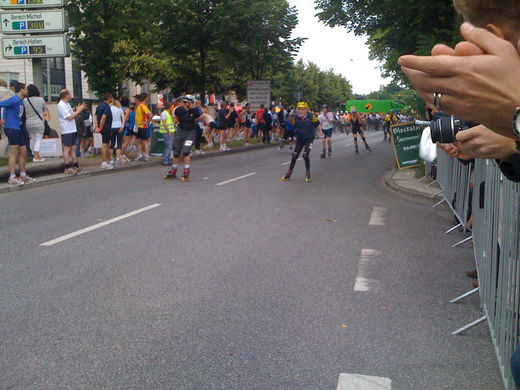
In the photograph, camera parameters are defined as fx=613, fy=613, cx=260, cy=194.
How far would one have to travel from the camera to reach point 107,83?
2397 centimetres

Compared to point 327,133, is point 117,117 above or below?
above

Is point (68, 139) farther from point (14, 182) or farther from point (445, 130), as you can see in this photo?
point (445, 130)

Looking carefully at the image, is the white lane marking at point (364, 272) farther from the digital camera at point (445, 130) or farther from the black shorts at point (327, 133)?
the black shorts at point (327, 133)

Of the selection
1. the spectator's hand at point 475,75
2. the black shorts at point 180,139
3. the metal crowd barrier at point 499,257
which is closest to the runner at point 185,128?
the black shorts at point 180,139

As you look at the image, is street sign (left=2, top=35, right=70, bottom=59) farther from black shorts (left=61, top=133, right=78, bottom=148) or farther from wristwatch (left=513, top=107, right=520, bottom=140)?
wristwatch (left=513, top=107, right=520, bottom=140)

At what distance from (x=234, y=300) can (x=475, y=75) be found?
3.80m

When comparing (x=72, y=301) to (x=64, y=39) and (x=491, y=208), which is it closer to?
(x=491, y=208)

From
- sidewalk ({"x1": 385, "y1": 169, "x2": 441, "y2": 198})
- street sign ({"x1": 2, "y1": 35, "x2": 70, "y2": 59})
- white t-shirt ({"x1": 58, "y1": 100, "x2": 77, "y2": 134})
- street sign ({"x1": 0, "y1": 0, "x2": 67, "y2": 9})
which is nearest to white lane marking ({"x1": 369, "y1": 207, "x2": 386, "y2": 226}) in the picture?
sidewalk ({"x1": 385, "y1": 169, "x2": 441, "y2": 198})

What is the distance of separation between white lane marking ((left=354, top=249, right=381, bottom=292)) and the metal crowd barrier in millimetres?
773

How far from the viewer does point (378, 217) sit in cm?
924

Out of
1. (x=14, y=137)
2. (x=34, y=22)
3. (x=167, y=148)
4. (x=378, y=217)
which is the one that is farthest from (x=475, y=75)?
(x=34, y=22)

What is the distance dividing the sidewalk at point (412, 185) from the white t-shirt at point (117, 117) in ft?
24.0

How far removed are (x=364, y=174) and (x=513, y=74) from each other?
15.2 m

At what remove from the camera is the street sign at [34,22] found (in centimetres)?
1672
